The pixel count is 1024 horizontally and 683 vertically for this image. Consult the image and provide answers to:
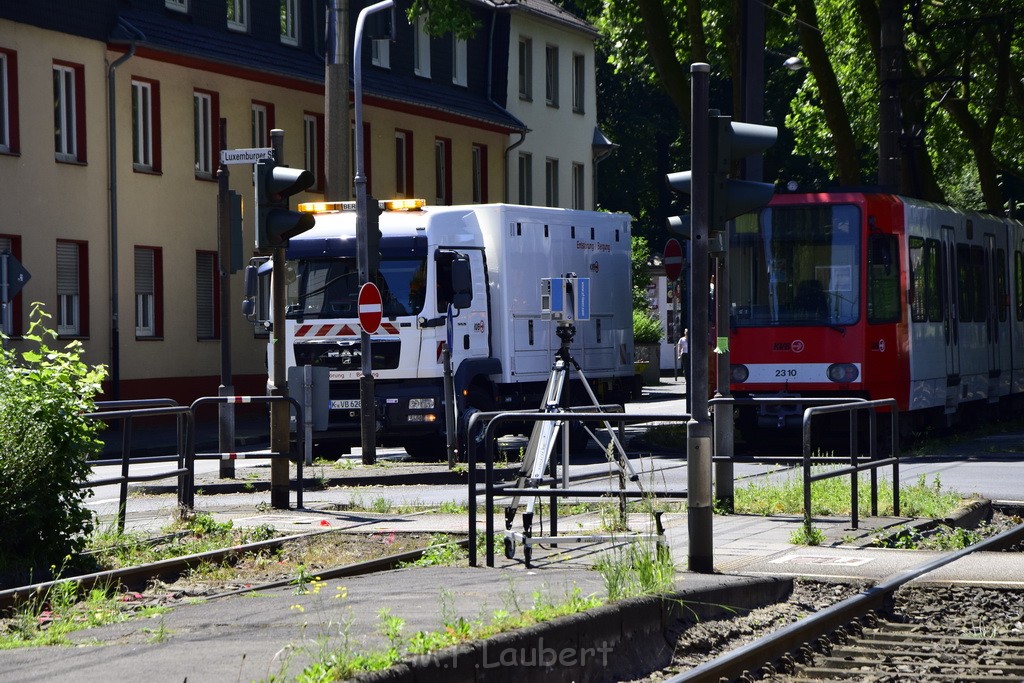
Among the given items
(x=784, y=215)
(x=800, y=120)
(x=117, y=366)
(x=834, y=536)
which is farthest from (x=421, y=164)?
(x=834, y=536)

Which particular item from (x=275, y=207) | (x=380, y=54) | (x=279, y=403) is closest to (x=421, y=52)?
(x=380, y=54)

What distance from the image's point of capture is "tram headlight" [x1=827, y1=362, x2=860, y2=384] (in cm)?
2077

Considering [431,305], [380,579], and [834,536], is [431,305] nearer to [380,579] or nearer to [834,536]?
[834,536]

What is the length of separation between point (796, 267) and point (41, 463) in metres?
13.0

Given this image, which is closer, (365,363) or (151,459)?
(151,459)

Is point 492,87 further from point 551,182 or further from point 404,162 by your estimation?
point 404,162

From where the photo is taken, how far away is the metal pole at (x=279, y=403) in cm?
1388

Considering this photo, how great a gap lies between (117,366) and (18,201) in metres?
3.44

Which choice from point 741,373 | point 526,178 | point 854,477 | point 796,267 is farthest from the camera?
point 526,178

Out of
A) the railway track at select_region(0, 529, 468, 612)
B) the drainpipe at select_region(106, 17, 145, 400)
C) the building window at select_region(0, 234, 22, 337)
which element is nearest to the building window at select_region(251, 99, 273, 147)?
the drainpipe at select_region(106, 17, 145, 400)

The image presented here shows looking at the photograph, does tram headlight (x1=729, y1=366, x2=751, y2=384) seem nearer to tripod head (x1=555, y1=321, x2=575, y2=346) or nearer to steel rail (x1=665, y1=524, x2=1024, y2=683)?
tripod head (x1=555, y1=321, x2=575, y2=346)

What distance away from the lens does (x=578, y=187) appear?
50844 mm

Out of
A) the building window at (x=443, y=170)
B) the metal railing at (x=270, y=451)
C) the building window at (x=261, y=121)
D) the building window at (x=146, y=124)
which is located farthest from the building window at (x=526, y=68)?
the metal railing at (x=270, y=451)

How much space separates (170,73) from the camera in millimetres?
33031
